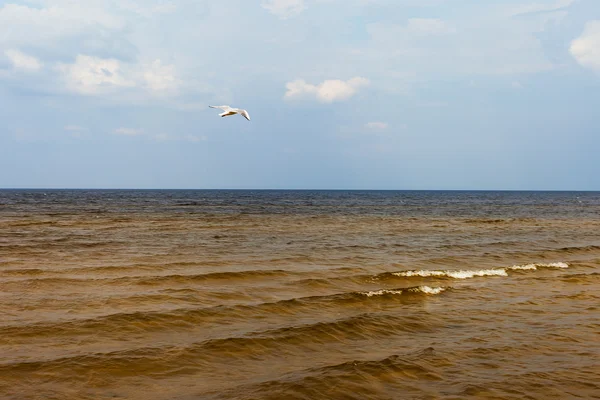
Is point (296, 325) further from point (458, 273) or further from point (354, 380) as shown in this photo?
point (458, 273)

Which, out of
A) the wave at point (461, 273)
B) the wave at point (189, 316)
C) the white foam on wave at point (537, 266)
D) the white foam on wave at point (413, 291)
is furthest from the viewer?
the white foam on wave at point (537, 266)

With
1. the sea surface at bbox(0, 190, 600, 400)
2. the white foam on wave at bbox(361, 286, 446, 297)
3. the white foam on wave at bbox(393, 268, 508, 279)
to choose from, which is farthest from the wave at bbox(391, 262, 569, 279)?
the white foam on wave at bbox(361, 286, 446, 297)

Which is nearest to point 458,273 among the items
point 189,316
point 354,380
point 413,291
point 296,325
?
point 413,291

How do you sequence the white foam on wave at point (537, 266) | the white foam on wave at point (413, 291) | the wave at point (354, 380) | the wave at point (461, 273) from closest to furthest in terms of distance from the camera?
the wave at point (354, 380) → the white foam on wave at point (413, 291) → the wave at point (461, 273) → the white foam on wave at point (537, 266)

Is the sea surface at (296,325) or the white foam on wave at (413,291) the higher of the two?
the white foam on wave at (413,291)

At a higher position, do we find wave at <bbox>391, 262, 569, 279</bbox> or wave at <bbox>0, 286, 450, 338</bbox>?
wave at <bbox>391, 262, 569, 279</bbox>

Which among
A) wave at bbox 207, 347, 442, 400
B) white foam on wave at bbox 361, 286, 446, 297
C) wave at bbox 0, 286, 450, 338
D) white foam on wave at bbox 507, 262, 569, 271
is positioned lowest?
wave at bbox 207, 347, 442, 400

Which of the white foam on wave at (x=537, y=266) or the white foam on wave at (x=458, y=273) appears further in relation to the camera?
the white foam on wave at (x=537, y=266)

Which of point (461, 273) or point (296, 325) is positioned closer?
point (296, 325)

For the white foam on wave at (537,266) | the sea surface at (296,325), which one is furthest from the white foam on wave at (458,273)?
the white foam on wave at (537,266)

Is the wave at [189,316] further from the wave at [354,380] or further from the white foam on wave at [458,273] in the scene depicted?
the wave at [354,380]

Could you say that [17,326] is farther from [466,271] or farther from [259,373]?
[466,271]

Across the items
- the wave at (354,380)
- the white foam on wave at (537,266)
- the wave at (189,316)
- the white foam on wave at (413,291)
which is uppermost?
the white foam on wave at (537,266)

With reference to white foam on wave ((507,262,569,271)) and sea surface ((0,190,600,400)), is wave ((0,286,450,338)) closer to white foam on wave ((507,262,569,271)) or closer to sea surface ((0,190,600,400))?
sea surface ((0,190,600,400))
